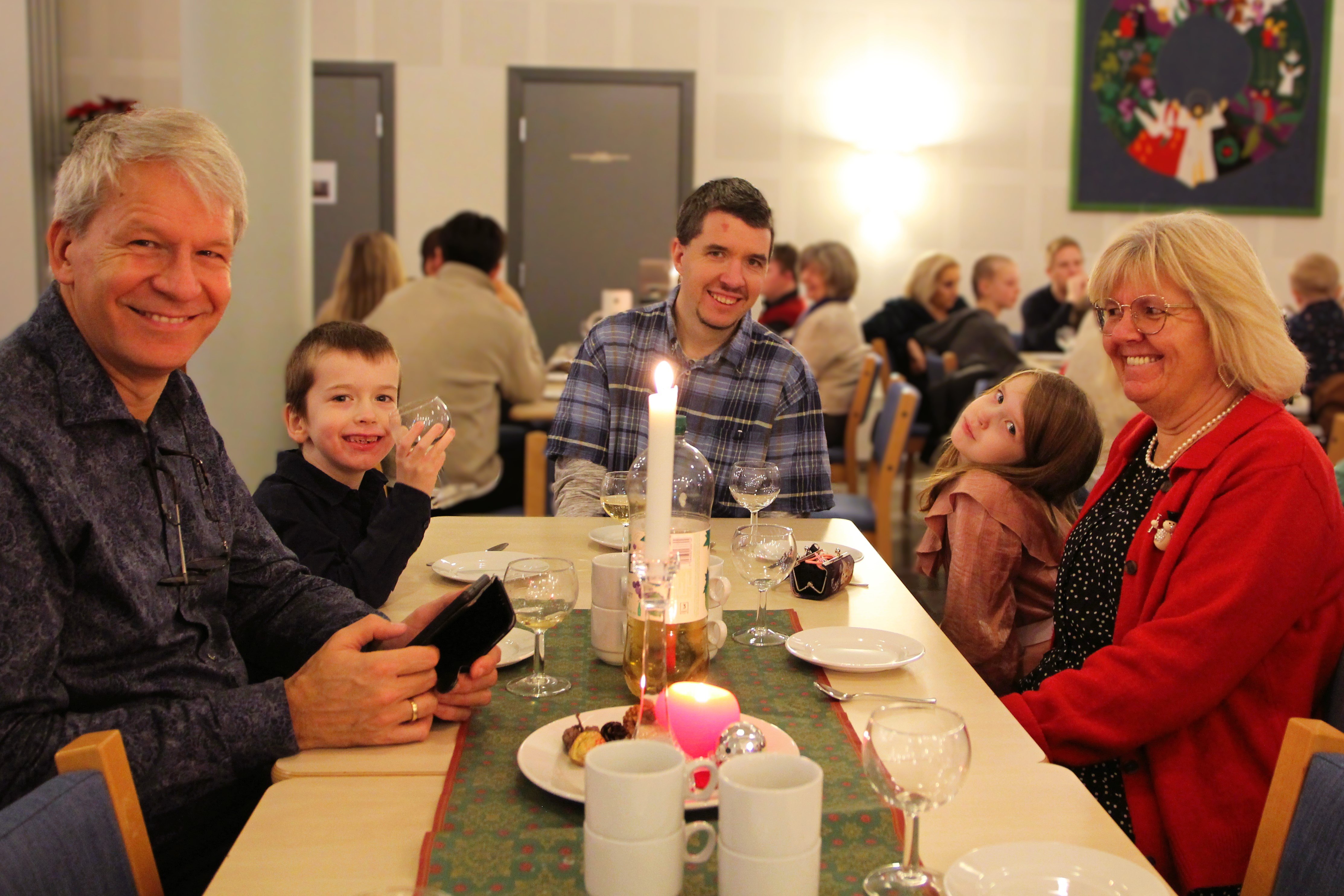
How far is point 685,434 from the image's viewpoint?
2.78m

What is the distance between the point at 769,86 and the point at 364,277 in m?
3.65

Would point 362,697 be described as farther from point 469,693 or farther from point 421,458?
point 421,458

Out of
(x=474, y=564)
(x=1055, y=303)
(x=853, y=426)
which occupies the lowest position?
(x=853, y=426)

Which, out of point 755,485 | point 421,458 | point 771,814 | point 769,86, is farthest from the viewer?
point 769,86

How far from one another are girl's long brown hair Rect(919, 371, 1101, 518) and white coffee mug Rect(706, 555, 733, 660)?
2.52 feet

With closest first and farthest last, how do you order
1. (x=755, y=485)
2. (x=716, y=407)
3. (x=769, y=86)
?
(x=755, y=485)
(x=716, y=407)
(x=769, y=86)

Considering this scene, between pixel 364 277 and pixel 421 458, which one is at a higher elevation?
pixel 364 277

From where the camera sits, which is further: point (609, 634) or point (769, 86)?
point (769, 86)

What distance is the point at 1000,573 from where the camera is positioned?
209cm

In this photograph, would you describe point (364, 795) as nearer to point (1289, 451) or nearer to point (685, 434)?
point (1289, 451)

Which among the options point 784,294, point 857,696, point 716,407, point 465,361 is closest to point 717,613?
point 857,696

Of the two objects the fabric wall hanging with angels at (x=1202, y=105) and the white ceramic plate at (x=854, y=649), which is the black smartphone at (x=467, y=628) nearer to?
the white ceramic plate at (x=854, y=649)

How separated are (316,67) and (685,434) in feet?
18.6

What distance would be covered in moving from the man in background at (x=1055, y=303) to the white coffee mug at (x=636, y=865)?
21.4 feet
